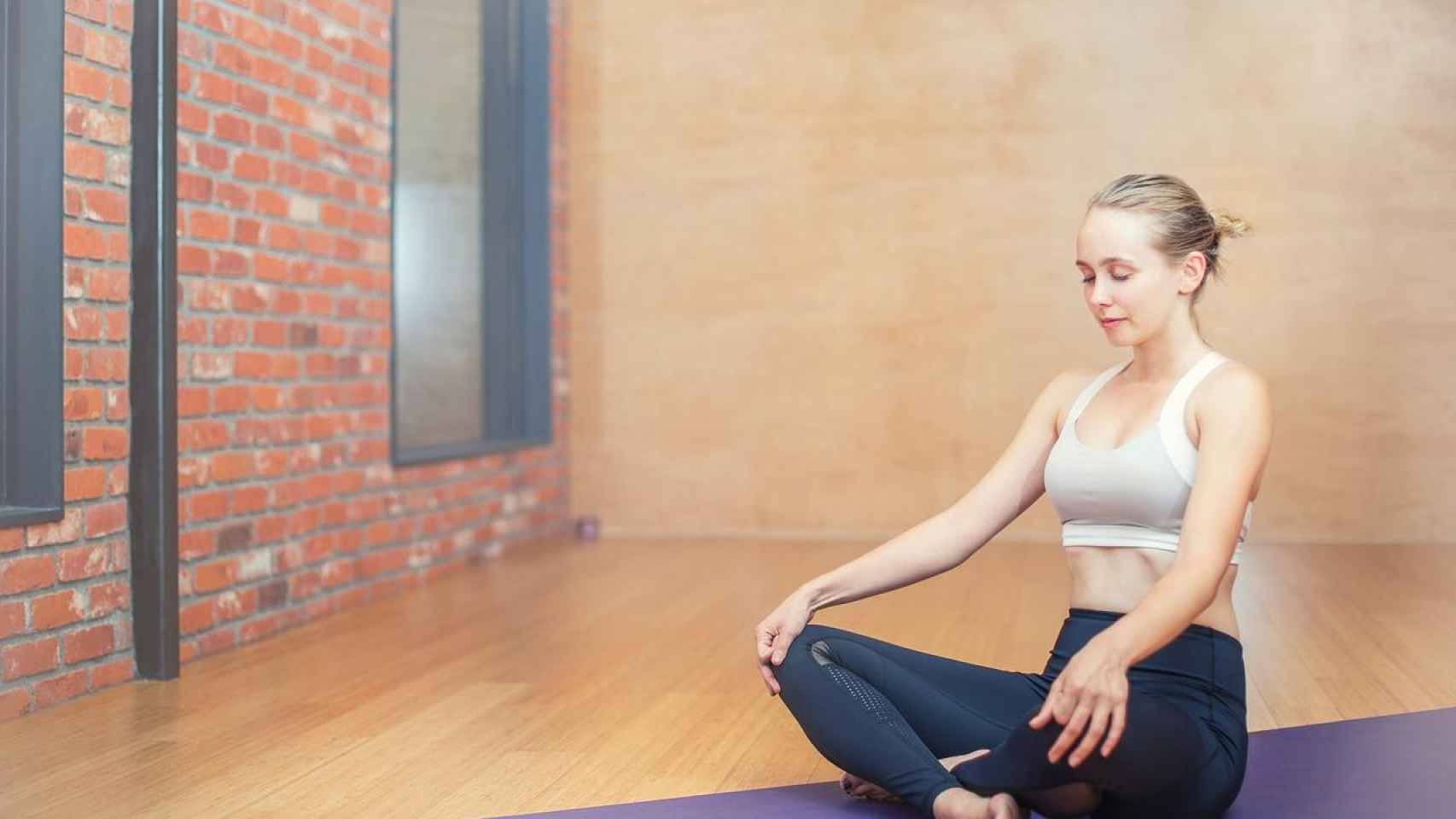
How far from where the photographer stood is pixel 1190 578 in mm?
1739

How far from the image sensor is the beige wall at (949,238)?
17.4 ft

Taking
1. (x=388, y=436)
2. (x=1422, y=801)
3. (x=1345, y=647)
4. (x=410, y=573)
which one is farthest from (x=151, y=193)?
(x=1345, y=647)

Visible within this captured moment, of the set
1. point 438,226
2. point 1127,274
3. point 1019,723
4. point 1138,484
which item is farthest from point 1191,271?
point 438,226

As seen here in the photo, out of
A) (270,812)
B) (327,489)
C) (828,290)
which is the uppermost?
(828,290)

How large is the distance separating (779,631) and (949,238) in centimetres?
368

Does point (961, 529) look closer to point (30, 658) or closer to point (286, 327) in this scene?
point (30, 658)

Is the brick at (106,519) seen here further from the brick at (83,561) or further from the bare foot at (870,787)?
the bare foot at (870,787)

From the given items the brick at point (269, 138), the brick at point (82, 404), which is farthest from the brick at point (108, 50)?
the brick at point (82, 404)

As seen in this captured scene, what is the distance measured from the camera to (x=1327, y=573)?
183 inches

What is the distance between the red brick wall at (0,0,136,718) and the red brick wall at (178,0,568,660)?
7.5 inches

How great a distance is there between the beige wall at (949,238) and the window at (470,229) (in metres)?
0.29

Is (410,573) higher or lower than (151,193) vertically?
lower

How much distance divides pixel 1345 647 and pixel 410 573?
8.20 ft

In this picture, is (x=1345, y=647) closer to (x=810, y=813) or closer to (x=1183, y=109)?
(x=810, y=813)
